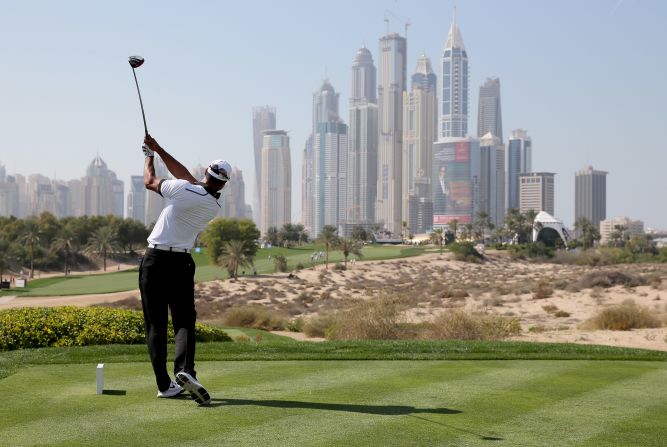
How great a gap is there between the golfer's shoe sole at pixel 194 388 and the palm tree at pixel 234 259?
72.3m

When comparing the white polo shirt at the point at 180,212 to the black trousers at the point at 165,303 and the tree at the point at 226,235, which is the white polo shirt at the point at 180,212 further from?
the tree at the point at 226,235

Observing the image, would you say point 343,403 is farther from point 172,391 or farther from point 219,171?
point 219,171

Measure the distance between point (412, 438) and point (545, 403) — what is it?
2.11 metres

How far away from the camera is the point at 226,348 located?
13906mm

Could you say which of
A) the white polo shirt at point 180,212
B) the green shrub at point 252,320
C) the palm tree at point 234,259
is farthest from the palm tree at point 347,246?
the white polo shirt at point 180,212

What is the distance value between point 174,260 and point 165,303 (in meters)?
0.44

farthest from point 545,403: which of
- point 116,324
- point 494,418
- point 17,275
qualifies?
point 17,275

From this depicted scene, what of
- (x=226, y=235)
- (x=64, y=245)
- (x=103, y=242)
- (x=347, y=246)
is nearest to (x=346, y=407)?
(x=226, y=235)

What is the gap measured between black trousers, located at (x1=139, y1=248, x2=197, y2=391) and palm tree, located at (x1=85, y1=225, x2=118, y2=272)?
4038 inches

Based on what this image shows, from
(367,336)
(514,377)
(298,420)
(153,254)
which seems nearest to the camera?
(298,420)

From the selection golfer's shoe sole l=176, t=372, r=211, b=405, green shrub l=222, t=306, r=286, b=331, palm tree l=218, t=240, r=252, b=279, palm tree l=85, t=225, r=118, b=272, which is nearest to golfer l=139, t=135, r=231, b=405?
golfer's shoe sole l=176, t=372, r=211, b=405

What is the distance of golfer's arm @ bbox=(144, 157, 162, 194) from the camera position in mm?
8242

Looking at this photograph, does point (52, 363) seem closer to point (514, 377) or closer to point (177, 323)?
point (177, 323)

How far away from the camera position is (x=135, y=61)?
945 centimetres
